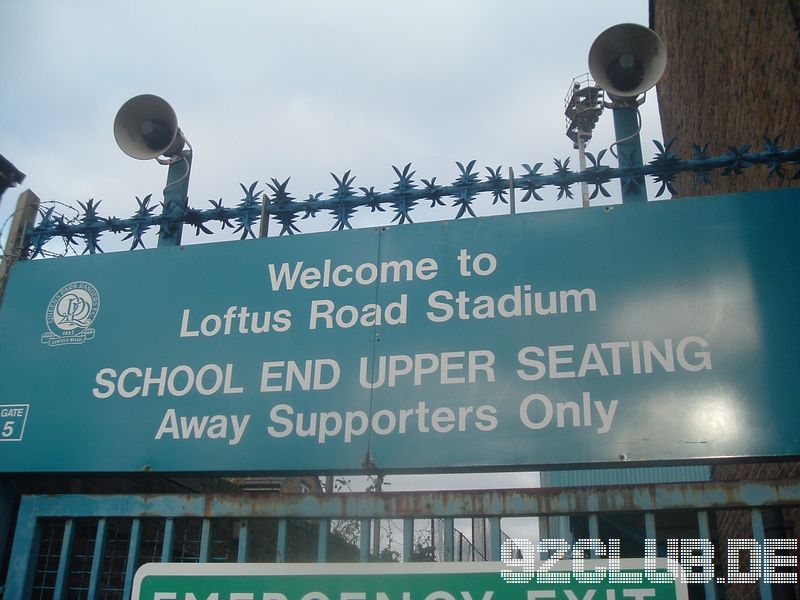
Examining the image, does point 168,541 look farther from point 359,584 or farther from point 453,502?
point 453,502

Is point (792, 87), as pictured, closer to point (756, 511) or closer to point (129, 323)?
point (756, 511)

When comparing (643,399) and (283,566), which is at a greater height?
(643,399)

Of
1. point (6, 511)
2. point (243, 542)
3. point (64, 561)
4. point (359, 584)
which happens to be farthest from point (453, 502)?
point (6, 511)

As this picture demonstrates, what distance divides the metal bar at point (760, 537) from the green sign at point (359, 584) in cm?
51

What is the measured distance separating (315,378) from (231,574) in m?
1.21

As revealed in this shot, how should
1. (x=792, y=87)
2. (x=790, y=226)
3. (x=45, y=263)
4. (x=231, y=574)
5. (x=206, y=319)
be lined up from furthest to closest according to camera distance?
(x=792, y=87) < (x=45, y=263) < (x=206, y=319) < (x=790, y=226) < (x=231, y=574)

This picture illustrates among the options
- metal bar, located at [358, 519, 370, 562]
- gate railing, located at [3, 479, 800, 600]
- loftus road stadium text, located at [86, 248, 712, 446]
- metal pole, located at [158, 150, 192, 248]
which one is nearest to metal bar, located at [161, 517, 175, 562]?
gate railing, located at [3, 479, 800, 600]

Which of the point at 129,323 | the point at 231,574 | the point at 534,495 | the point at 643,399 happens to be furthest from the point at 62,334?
the point at 643,399

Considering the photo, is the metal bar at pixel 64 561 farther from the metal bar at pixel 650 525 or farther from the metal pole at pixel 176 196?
the metal bar at pixel 650 525

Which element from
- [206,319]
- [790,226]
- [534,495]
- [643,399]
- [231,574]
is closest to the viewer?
[231,574]

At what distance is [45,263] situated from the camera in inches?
195

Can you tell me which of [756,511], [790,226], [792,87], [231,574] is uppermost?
[792,87]

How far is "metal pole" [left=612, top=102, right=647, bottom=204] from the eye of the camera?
4.80 metres

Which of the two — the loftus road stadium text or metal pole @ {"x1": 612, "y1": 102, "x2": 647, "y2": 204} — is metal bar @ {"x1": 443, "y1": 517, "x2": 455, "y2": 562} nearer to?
the loftus road stadium text
